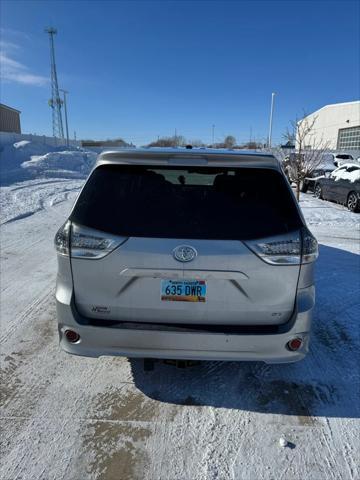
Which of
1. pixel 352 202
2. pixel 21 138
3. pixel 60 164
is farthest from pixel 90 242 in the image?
pixel 21 138

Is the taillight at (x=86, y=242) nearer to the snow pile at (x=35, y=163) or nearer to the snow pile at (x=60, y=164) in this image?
the snow pile at (x=35, y=163)

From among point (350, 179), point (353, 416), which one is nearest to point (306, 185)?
point (350, 179)

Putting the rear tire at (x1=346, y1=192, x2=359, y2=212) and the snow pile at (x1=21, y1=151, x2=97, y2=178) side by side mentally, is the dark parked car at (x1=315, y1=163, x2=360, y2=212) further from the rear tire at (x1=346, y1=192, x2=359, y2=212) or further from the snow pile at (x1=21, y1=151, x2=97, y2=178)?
the snow pile at (x1=21, y1=151, x2=97, y2=178)

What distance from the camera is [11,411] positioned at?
8.59 feet

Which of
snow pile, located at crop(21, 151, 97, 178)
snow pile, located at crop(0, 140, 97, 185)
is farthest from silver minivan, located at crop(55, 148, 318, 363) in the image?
snow pile, located at crop(21, 151, 97, 178)

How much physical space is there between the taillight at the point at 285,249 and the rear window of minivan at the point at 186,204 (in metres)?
0.05

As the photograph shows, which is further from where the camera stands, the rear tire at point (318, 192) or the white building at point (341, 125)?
the white building at point (341, 125)

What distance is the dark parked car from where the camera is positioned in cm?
1190

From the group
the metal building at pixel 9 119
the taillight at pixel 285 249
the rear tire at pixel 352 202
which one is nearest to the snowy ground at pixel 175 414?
the taillight at pixel 285 249

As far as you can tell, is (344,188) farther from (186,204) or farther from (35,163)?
(35,163)

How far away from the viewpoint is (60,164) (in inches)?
1002

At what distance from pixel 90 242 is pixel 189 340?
3.04ft

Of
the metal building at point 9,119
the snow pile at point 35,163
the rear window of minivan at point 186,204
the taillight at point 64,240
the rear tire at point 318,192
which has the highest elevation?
the metal building at point 9,119

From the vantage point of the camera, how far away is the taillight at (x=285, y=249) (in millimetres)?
2271
